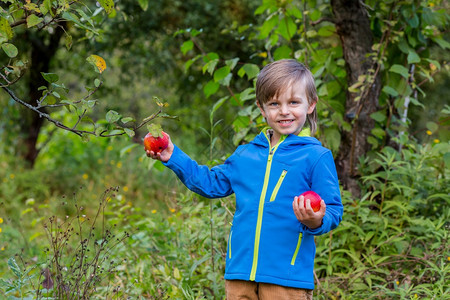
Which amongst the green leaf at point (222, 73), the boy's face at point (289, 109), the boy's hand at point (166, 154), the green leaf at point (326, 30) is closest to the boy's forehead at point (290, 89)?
the boy's face at point (289, 109)

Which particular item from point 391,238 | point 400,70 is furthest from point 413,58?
point 391,238

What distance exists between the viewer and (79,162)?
7.46 m

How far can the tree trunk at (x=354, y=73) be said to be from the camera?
12.4ft

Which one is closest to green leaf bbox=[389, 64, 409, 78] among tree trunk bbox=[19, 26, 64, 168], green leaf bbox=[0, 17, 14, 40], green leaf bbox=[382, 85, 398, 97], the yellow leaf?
green leaf bbox=[382, 85, 398, 97]

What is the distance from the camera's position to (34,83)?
707 cm

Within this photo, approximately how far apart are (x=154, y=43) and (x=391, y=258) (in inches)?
195

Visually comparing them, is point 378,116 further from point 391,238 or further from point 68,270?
point 68,270

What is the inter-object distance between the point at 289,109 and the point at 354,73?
176cm

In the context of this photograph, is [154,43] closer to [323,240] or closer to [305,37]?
[305,37]

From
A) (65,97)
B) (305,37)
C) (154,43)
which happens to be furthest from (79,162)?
(65,97)

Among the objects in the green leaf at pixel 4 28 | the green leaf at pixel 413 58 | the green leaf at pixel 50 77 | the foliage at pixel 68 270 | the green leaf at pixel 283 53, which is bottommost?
the foliage at pixel 68 270

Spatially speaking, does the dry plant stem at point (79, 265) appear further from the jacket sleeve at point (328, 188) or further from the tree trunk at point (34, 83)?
the tree trunk at point (34, 83)

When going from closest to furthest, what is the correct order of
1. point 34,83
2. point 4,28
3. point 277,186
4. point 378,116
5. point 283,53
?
point 4,28 < point 277,186 < point 378,116 < point 283,53 < point 34,83

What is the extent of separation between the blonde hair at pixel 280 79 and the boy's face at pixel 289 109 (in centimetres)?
2
